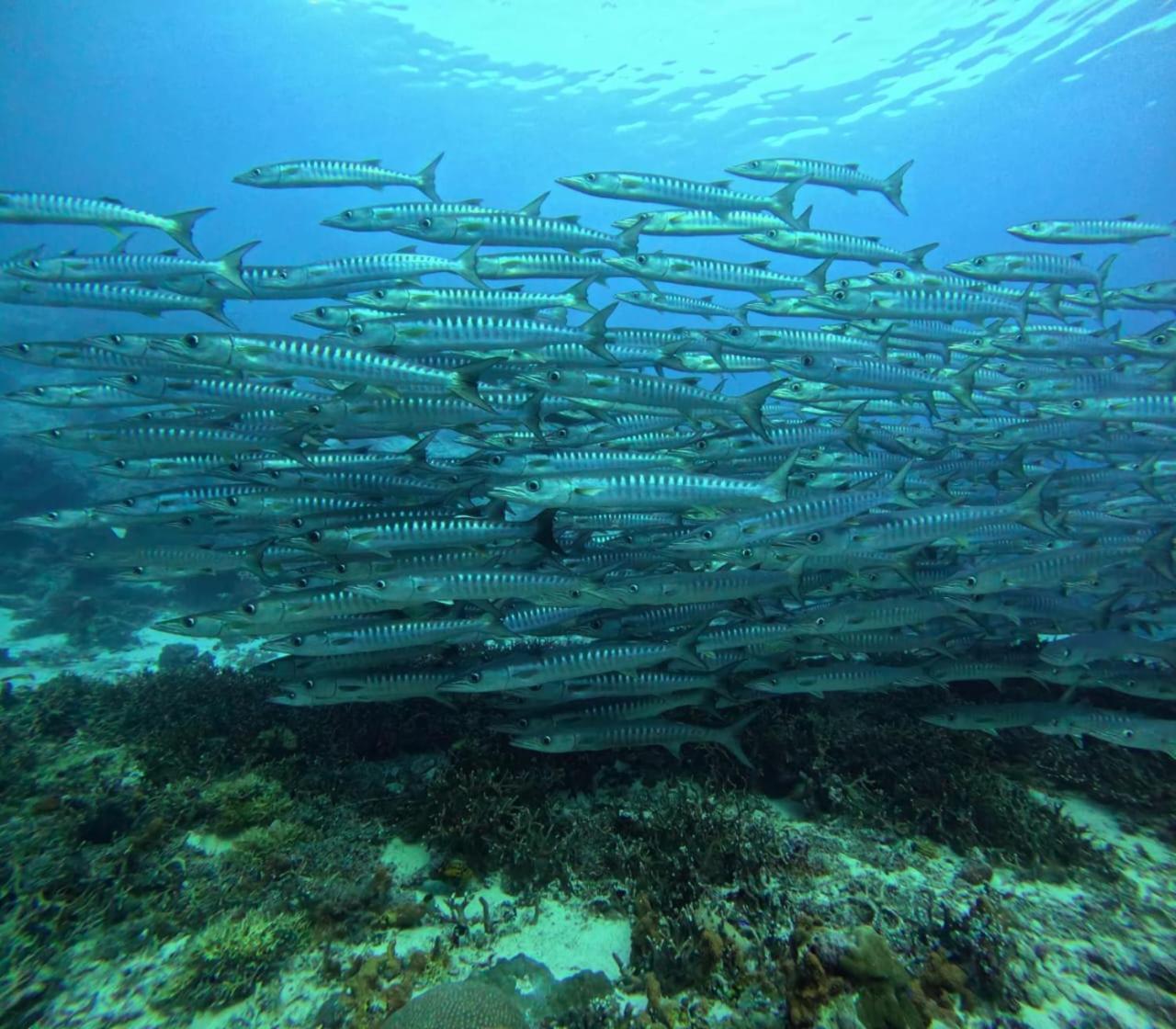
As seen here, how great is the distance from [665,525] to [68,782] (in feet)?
21.0

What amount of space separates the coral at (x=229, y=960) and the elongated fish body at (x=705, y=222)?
351 inches

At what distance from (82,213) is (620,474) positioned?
791 cm

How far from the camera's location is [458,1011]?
10.5 feet

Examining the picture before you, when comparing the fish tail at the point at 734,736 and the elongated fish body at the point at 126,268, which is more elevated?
the elongated fish body at the point at 126,268

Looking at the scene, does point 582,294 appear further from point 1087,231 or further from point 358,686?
point 1087,231

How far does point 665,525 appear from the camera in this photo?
6.80 meters

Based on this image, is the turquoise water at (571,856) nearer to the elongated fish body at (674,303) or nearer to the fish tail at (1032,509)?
the elongated fish body at (674,303)

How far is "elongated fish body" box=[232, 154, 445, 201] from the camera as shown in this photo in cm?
867

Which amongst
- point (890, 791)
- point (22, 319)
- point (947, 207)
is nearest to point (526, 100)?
point (22, 319)

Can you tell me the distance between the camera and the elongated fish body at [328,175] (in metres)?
8.67

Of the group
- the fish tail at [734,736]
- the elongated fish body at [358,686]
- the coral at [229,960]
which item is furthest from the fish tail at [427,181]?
the coral at [229,960]

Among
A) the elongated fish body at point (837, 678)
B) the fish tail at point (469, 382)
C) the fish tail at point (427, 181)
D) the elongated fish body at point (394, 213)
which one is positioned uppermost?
the fish tail at point (427, 181)

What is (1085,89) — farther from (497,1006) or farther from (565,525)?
(497,1006)

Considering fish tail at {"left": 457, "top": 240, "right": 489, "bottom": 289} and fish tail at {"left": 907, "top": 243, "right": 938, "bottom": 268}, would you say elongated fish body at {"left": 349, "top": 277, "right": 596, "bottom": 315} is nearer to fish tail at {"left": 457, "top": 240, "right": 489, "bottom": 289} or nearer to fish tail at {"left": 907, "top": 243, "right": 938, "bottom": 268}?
fish tail at {"left": 457, "top": 240, "right": 489, "bottom": 289}
